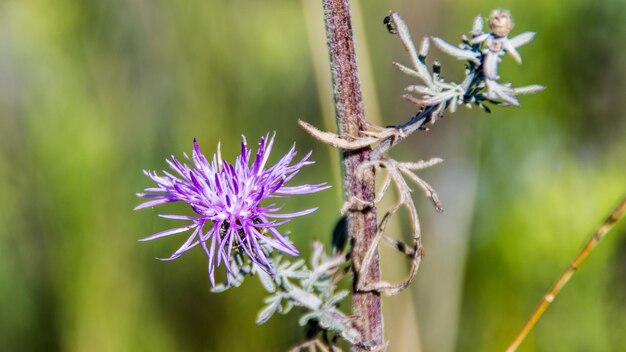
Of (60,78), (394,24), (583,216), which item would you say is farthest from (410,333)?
(60,78)

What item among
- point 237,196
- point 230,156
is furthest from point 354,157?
point 230,156

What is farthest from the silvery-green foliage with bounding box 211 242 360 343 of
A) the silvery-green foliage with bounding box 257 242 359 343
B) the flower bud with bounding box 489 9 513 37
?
the flower bud with bounding box 489 9 513 37

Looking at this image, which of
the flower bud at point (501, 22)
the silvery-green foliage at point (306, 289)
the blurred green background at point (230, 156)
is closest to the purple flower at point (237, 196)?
the silvery-green foliage at point (306, 289)

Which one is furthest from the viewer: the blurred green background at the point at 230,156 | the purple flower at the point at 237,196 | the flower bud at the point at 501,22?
the blurred green background at the point at 230,156

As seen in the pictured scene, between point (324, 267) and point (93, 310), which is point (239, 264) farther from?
point (93, 310)

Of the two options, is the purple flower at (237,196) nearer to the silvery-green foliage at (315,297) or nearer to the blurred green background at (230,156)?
the silvery-green foliage at (315,297)

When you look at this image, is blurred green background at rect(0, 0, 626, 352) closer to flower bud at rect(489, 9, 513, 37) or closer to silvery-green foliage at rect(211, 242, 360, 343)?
silvery-green foliage at rect(211, 242, 360, 343)
